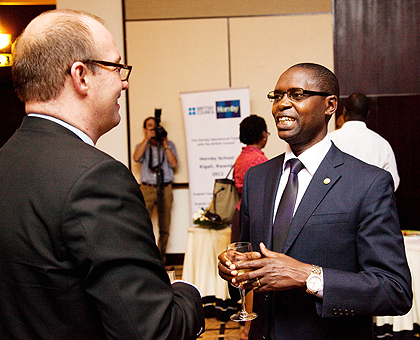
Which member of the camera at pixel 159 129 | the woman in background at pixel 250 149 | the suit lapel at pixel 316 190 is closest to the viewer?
the suit lapel at pixel 316 190

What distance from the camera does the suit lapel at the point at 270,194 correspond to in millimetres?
1472

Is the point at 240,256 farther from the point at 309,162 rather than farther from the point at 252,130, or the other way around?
the point at 252,130

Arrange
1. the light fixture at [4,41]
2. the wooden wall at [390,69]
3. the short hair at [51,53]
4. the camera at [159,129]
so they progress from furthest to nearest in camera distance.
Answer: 1. the wooden wall at [390,69]
2. the camera at [159,129]
3. the light fixture at [4,41]
4. the short hair at [51,53]

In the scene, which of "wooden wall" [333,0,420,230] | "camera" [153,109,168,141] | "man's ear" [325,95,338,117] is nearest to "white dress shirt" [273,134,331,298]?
"man's ear" [325,95,338,117]

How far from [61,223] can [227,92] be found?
4.75 metres

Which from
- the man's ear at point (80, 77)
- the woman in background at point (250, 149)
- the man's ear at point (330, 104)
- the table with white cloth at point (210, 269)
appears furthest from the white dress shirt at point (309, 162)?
the table with white cloth at point (210, 269)

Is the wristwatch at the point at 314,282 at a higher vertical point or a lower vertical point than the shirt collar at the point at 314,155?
lower

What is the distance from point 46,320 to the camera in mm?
853

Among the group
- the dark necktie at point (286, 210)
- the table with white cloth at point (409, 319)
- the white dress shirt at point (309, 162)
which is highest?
the white dress shirt at point (309, 162)

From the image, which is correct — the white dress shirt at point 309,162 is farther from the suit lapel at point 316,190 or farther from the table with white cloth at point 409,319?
the table with white cloth at point 409,319

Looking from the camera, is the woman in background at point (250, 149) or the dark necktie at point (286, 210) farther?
the woman in background at point (250, 149)

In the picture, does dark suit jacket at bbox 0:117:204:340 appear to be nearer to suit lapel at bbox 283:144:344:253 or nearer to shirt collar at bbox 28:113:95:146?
shirt collar at bbox 28:113:95:146

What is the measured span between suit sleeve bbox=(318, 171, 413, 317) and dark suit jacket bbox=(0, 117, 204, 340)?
1.75 ft

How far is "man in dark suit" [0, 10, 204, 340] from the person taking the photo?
82 centimetres
